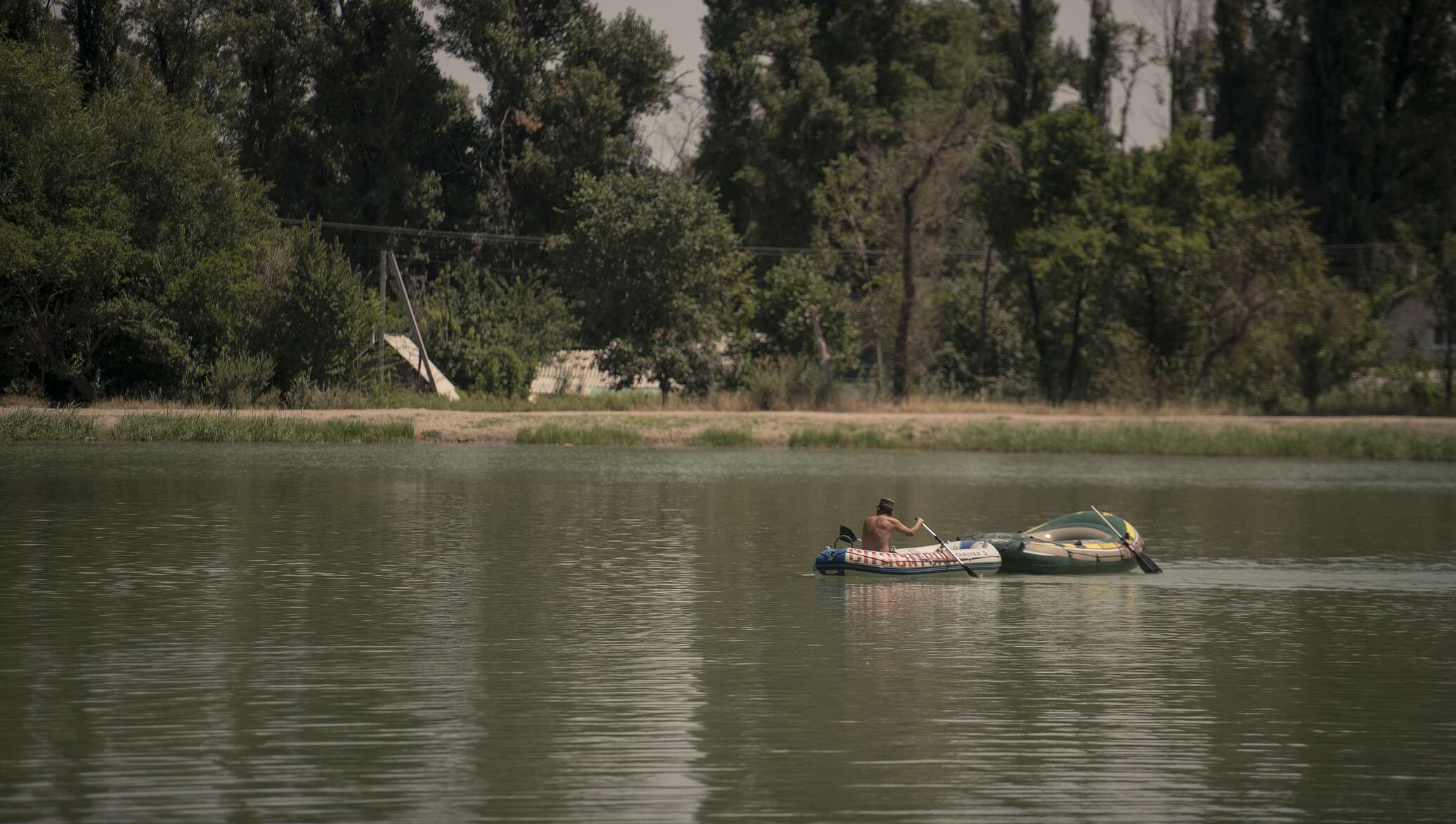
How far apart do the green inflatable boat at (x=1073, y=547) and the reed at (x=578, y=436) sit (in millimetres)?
31340

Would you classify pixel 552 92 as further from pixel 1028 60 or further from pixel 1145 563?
pixel 1145 563

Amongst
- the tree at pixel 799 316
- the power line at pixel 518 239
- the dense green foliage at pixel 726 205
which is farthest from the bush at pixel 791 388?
the power line at pixel 518 239

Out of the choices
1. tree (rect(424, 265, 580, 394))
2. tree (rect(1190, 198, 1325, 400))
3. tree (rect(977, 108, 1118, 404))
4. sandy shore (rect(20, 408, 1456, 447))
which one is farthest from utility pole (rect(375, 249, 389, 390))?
tree (rect(1190, 198, 1325, 400))

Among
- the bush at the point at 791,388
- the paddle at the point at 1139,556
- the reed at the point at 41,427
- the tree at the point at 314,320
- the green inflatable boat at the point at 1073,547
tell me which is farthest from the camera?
the bush at the point at 791,388

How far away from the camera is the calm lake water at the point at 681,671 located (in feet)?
42.0

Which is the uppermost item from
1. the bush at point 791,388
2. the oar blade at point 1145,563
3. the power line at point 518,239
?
the power line at point 518,239

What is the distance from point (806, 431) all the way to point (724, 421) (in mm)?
3157

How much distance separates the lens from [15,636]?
19.1 meters

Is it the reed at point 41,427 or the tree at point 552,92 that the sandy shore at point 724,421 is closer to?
the reed at point 41,427

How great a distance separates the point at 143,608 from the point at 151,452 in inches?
1178

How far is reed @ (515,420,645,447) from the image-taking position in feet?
186

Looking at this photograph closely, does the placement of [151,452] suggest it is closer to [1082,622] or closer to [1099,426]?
[1099,426]

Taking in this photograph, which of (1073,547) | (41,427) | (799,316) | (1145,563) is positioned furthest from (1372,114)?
(1073,547)

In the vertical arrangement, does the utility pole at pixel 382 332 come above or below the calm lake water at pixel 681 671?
above
